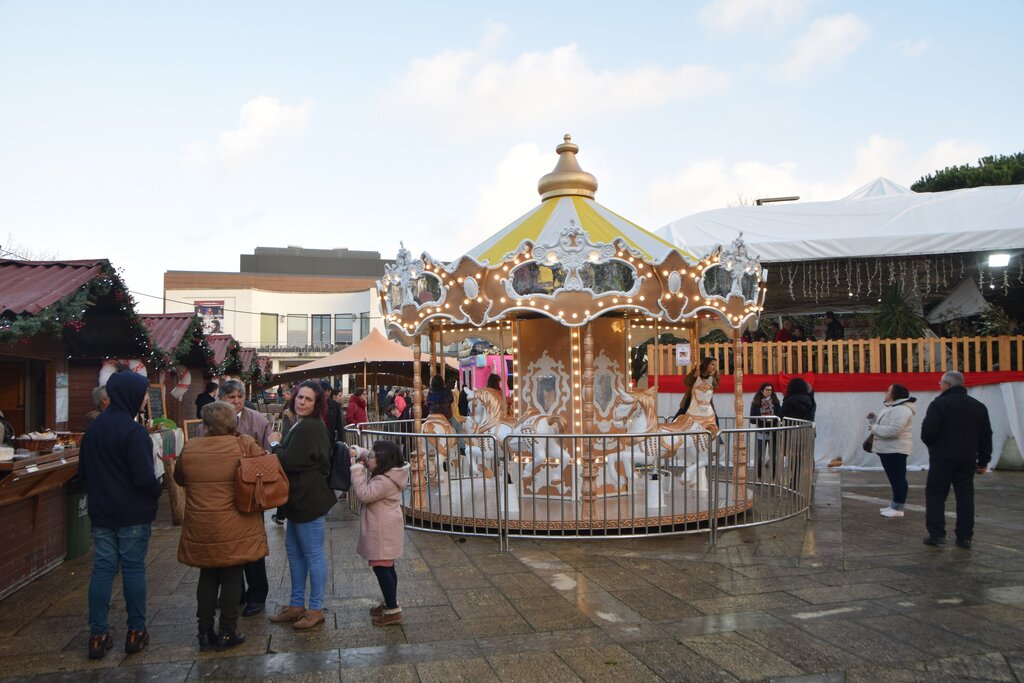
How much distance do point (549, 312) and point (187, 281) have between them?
53200mm

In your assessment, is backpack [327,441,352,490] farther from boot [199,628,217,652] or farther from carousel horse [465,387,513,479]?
carousel horse [465,387,513,479]

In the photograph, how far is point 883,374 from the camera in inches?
575

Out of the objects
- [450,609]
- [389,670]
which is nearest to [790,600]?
[450,609]

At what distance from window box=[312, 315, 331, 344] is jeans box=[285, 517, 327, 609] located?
2104 inches

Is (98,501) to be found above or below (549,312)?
below

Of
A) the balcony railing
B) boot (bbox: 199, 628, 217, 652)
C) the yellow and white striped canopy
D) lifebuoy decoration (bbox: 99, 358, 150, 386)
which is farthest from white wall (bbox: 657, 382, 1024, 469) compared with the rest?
the balcony railing

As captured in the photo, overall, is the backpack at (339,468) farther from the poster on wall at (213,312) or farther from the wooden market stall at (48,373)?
the poster on wall at (213,312)

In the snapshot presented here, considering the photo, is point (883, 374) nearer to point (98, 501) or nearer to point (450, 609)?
point (450, 609)

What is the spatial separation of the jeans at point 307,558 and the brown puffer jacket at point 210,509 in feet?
1.47

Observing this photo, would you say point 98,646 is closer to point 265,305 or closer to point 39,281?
point 39,281

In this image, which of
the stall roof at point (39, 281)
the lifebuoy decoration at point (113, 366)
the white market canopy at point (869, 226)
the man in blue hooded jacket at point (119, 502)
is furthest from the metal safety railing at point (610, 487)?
the white market canopy at point (869, 226)

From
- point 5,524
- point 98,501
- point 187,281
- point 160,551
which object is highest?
point 187,281

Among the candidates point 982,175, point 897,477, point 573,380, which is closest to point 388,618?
point 573,380

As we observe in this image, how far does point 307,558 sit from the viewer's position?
5449 millimetres
